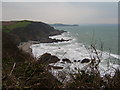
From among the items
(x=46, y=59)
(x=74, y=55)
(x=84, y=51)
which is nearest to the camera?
(x=46, y=59)

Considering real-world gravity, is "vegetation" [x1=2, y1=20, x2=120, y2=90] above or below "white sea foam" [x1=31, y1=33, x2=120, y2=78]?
above

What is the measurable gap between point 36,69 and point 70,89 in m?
→ 0.66

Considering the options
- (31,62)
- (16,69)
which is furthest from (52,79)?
(16,69)

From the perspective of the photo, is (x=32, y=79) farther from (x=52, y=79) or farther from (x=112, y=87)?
(x=112, y=87)

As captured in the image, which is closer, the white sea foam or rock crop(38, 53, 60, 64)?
rock crop(38, 53, 60, 64)

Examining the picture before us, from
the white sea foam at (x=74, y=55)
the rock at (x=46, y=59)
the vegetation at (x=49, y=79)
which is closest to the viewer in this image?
the vegetation at (x=49, y=79)

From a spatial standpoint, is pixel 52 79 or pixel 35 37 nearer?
pixel 52 79

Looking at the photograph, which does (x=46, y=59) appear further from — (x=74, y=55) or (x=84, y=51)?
(x=84, y=51)

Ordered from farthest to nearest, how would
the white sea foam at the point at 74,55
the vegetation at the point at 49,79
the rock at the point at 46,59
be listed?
the white sea foam at the point at 74,55 → the rock at the point at 46,59 → the vegetation at the point at 49,79

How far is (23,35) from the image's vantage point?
56.7 meters

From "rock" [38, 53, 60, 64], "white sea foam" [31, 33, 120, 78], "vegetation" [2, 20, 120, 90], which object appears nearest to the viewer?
"vegetation" [2, 20, 120, 90]

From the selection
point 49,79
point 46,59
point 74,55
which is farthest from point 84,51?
point 49,79

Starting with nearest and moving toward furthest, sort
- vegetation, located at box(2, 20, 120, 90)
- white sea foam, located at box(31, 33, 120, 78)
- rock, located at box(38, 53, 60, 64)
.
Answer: vegetation, located at box(2, 20, 120, 90), rock, located at box(38, 53, 60, 64), white sea foam, located at box(31, 33, 120, 78)

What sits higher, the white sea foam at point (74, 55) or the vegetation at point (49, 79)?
the vegetation at point (49, 79)
